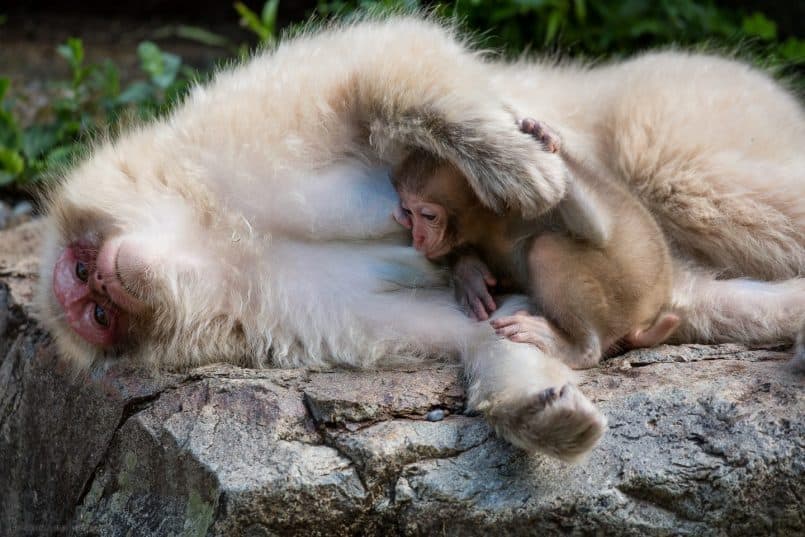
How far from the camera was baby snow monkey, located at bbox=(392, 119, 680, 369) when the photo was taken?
3.93 m

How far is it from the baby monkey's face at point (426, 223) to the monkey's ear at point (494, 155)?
7.5 inches

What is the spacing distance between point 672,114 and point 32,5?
A: 22.4 feet

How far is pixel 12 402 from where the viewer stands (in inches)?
193

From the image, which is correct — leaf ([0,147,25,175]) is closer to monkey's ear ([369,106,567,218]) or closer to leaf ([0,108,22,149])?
leaf ([0,108,22,149])

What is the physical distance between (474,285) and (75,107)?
13.3 feet

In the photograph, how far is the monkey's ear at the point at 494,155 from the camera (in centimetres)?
394

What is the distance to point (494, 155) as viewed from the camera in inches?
157

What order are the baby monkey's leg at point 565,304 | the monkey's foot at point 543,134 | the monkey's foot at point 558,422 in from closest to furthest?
the monkey's foot at point 558,422 → the baby monkey's leg at point 565,304 → the monkey's foot at point 543,134

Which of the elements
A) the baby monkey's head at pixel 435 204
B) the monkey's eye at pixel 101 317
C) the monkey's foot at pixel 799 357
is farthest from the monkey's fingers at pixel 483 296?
the monkey's eye at pixel 101 317

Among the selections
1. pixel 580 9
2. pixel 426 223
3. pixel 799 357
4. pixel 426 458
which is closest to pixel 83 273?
pixel 426 223

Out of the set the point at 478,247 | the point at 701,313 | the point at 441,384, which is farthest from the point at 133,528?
the point at 701,313

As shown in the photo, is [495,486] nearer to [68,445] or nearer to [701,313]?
[701,313]

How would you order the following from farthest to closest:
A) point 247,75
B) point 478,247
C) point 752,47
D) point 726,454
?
point 752,47 → point 247,75 → point 478,247 → point 726,454

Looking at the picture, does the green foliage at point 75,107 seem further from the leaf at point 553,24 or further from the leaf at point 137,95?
the leaf at point 553,24
